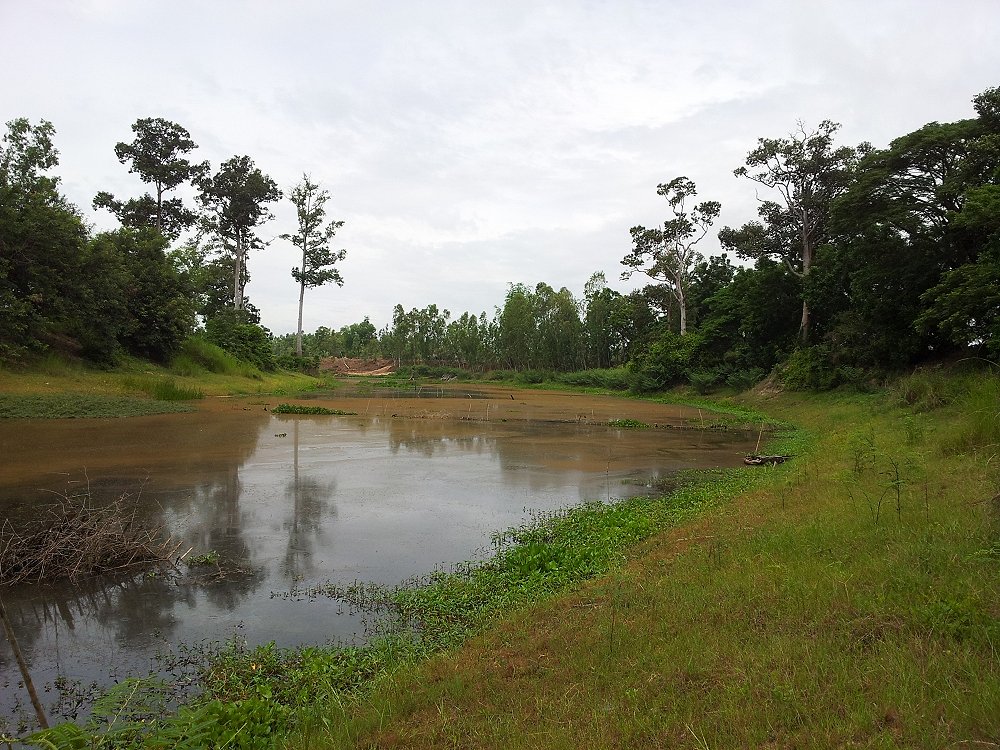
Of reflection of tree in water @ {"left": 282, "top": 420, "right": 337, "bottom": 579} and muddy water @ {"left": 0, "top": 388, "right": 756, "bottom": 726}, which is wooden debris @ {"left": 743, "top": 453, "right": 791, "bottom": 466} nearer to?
muddy water @ {"left": 0, "top": 388, "right": 756, "bottom": 726}

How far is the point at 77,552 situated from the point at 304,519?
3.41m

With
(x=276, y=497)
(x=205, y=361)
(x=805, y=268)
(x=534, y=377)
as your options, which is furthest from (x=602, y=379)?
(x=276, y=497)

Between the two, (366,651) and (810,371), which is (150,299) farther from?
(810,371)

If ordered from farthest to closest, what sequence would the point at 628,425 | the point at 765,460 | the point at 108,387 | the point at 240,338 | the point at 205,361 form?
1. the point at 240,338
2. the point at 205,361
3. the point at 108,387
4. the point at 628,425
5. the point at 765,460

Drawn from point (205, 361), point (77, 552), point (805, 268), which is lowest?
point (77, 552)

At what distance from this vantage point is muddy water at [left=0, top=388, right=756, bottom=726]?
18.4 ft

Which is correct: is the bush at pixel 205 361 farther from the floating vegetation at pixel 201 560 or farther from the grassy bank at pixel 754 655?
the grassy bank at pixel 754 655

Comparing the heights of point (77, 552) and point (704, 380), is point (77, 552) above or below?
below

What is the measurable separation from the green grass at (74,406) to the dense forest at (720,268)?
12.8 feet

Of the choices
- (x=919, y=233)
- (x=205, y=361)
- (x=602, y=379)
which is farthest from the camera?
(x=602, y=379)

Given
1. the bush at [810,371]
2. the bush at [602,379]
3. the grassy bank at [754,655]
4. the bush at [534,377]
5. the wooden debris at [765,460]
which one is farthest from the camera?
the bush at [534,377]

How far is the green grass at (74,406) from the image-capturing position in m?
19.4

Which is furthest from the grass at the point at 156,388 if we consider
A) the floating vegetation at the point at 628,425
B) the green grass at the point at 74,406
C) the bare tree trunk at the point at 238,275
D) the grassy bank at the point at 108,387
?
the bare tree trunk at the point at 238,275

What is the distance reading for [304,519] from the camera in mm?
9586
